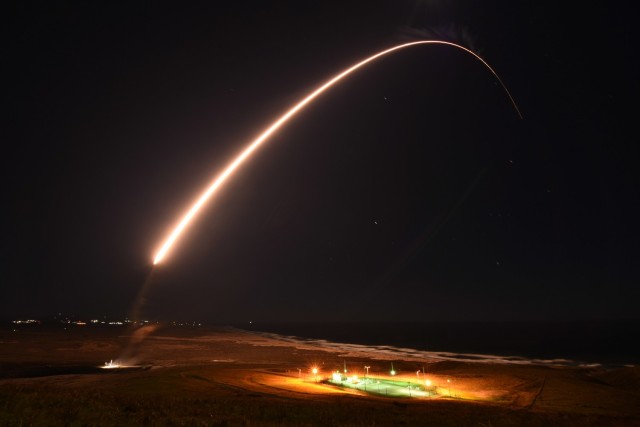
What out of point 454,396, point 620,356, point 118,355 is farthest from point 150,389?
point 620,356

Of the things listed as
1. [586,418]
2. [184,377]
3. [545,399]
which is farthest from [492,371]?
[184,377]

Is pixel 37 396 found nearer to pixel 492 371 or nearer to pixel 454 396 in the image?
pixel 454 396

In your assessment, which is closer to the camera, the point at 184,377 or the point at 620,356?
the point at 184,377

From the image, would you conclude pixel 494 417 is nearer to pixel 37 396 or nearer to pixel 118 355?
pixel 37 396

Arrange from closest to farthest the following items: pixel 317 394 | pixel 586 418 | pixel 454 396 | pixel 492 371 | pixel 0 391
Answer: pixel 0 391 → pixel 586 418 → pixel 317 394 → pixel 454 396 → pixel 492 371

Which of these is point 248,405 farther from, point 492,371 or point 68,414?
point 492,371

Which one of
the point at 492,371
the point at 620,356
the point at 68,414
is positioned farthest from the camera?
the point at 620,356

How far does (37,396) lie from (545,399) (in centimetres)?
2503

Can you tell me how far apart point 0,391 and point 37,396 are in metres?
1.19

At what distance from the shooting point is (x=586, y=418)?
1884cm

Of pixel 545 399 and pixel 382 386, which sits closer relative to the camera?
pixel 545 399

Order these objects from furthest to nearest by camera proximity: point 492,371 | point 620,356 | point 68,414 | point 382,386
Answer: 1. point 620,356
2. point 492,371
3. point 382,386
4. point 68,414

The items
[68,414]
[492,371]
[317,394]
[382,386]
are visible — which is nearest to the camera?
[68,414]

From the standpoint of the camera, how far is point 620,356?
65.4 metres
